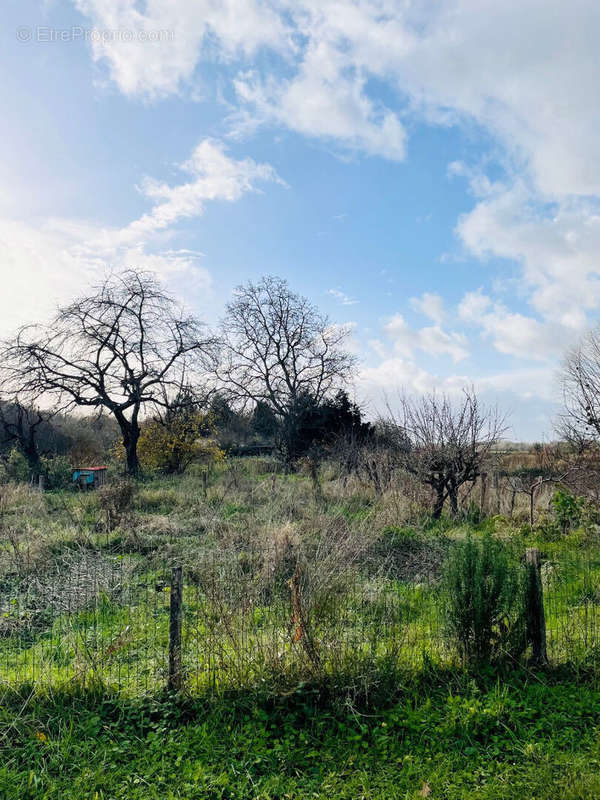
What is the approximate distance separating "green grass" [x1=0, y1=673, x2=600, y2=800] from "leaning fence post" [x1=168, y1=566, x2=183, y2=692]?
18cm

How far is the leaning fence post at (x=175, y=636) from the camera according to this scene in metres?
4.19

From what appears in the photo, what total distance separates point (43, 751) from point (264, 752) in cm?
141

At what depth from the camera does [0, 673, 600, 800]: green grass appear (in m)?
3.27

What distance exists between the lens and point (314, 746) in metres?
3.70

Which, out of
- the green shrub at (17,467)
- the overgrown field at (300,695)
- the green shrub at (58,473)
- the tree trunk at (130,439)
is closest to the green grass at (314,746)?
the overgrown field at (300,695)

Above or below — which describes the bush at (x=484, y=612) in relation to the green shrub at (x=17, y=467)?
below

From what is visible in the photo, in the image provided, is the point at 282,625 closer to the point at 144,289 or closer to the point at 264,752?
the point at 264,752

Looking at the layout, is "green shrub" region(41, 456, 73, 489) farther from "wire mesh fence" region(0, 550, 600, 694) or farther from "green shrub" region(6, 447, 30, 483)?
"wire mesh fence" region(0, 550, 600, 694)

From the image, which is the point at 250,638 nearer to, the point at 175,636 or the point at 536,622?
the point at 175,636

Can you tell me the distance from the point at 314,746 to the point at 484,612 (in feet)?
5.77

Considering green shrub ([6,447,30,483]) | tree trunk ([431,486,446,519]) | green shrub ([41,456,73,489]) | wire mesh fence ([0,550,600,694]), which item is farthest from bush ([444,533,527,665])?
green shrub ([6,447,30,483])

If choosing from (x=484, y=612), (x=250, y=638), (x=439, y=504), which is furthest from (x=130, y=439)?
(x=484, y=612)

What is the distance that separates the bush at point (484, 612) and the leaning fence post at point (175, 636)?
7.31 feet

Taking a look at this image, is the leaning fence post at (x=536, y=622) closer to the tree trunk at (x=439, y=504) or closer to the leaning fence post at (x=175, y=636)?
the leaning fence post at (x=175, y=636)
